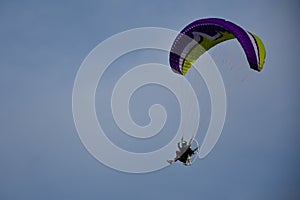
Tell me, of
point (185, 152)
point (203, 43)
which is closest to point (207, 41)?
point (203, 43)

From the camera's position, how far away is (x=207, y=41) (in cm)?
398

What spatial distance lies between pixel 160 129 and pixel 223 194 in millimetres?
1246

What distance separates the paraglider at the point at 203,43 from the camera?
137 inches

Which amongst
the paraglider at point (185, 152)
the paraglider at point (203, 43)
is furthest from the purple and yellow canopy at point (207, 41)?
the paraglider at point (185, 152)

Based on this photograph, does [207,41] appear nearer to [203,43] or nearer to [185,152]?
[203,43]

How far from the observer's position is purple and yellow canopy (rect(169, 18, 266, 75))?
3471 millimetres

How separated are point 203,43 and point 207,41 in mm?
72

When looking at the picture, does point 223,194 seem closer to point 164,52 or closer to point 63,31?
point 164,52

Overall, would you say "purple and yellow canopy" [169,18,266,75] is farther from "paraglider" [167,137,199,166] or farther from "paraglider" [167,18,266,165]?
"paraglider" [167,137,199,166]

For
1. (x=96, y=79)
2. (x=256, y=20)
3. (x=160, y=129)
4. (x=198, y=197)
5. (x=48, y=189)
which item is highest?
(x=256, y=20)

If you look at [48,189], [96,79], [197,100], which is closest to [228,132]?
[197,100]

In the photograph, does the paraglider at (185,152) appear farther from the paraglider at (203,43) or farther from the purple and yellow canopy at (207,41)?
the purple and yellow canopy at (207,41)

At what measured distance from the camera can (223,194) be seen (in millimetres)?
4754

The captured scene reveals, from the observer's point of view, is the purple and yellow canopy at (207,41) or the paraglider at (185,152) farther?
the paraglider at (185,152)
